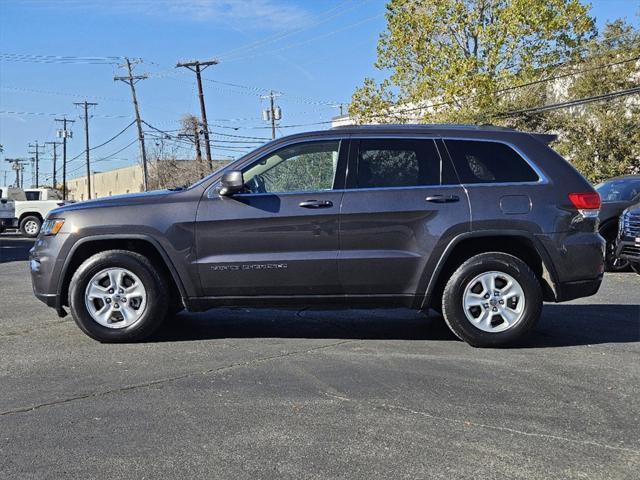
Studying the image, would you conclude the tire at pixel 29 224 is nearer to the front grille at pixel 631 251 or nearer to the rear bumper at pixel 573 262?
the front grille at pixel 631 251

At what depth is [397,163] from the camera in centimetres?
630

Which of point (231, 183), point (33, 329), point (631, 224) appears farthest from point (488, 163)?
point (631, 224)

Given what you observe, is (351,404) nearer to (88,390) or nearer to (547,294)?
(88,390)

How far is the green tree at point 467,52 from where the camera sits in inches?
1090

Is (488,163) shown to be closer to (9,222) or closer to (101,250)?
(101,250)

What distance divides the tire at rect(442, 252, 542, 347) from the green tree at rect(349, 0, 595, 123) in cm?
2213

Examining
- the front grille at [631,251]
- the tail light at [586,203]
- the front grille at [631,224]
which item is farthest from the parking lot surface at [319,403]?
the front grille at [631,224]

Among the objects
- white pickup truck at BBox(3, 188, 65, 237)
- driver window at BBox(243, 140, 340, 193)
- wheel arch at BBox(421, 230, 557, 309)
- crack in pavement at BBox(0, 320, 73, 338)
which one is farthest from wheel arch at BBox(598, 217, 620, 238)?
white pickup truck at BBox(3, 188, 65, 237)

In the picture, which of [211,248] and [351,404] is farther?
[211,248]

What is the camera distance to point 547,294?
243 inches

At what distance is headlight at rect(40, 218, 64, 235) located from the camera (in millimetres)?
6312

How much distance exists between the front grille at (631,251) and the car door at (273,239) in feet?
21.0

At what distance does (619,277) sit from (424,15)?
19777 mm

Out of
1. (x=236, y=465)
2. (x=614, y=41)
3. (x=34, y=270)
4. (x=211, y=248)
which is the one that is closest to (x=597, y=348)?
(x=211, y=248)
